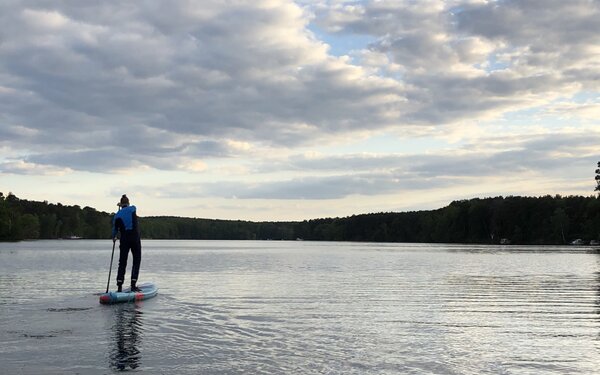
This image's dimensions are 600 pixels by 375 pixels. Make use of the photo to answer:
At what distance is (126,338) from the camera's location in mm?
14047

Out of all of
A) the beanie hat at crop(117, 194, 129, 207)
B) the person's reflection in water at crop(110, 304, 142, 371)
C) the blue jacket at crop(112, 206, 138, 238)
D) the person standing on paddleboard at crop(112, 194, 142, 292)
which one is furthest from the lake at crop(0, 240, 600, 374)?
the beanie hat at crop(117, 194, 129, 207)

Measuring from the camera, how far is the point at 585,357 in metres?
12.4

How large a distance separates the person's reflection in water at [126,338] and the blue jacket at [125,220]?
347cm

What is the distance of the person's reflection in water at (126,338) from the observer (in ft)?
37.2

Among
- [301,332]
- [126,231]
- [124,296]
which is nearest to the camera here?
[301,332]

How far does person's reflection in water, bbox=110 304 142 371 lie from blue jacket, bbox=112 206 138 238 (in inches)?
137

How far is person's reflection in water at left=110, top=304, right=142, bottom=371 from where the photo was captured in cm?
1135

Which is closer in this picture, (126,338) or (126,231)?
(126,338)

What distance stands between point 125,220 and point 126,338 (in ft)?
30.1

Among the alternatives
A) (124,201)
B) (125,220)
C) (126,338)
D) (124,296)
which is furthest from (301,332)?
(124,201)

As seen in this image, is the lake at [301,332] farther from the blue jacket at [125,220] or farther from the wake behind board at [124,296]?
the blue jacket at [125,220]

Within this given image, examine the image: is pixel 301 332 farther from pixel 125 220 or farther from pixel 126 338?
pixel 125 220

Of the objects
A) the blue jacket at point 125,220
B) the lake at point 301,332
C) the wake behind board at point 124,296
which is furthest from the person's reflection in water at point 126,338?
the blue jacket at point 125,220

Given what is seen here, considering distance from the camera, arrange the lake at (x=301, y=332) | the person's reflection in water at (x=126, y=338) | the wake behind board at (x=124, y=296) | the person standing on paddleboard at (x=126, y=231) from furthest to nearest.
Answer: the person standing on paddleboard at (x=126, y=231), the wake behind board at (x=124, y=296), the lake at (x=301, y=332), the person's reflection in water at (x=126, y=338)
